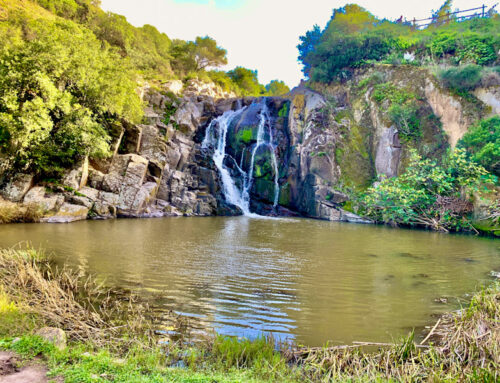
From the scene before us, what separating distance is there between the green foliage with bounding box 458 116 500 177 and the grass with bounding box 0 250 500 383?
61.2ft

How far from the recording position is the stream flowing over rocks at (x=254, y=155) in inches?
852

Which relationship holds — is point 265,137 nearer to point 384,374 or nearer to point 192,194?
point 192,194

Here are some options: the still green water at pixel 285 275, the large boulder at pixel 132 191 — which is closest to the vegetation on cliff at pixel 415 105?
the still green water at pixel 285 275

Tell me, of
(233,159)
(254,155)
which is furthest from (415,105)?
(233,159)

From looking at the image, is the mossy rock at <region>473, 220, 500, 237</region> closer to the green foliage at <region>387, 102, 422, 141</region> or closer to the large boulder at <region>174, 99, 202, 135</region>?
the green foliage at <region>387, 102, 422, 141</region>

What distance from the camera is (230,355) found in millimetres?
4082

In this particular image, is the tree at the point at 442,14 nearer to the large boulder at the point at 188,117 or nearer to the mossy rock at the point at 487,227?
the mossy rock at the point at 487,227

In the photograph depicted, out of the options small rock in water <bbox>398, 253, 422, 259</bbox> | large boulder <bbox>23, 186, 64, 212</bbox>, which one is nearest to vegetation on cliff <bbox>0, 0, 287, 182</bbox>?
large boulder <bbox>23, 186, 64, 212</bbox>

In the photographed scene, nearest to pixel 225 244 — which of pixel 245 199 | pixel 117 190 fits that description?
pixel 117 190

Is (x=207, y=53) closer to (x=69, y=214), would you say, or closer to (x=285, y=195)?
(x=285, y=195)

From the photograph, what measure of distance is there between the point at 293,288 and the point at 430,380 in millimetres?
4081

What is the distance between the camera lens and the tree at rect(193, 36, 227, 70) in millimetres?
45500

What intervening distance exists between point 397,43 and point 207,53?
26377mm

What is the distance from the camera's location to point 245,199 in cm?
2862
